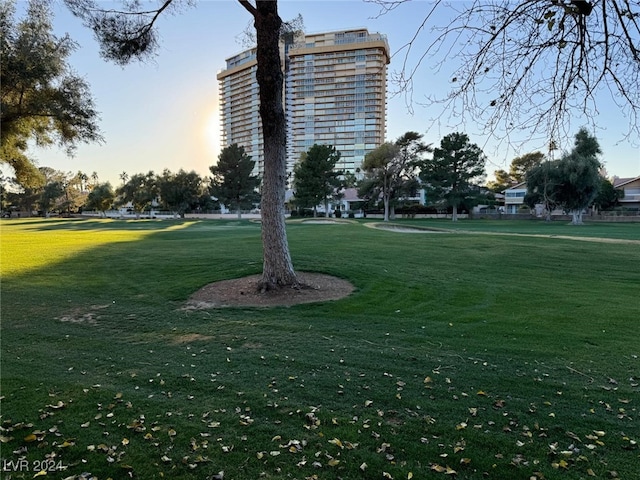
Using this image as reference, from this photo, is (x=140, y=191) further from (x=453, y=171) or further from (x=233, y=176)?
(x=453, y=171)

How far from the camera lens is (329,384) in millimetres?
4754

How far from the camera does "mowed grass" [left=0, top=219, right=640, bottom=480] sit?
3279 millimetres

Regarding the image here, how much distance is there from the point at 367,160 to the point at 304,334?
5425 cm

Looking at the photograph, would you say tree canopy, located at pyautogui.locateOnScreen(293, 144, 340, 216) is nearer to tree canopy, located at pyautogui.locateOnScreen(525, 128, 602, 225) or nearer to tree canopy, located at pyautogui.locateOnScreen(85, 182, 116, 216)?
tree canopy, located at pyautogui.locateOnScreen(525, 128, 602, 225)

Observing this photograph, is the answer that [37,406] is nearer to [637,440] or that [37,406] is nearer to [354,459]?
[354,459]

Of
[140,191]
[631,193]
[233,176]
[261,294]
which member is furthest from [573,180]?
[140,191]

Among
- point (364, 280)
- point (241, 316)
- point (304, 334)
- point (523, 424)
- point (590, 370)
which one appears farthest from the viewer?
point (364, 280)

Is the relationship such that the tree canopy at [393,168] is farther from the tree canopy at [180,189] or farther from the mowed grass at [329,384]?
the mowed grass at [329,384]

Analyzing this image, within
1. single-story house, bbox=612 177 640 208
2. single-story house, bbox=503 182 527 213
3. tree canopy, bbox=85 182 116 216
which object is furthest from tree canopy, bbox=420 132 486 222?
tree canopy, bbox=85 182 116 216

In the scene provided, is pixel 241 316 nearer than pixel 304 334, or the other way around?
pixel 304 334

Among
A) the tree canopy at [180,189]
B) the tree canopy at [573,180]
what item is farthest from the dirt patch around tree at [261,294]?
the tree canopy at [180,189]

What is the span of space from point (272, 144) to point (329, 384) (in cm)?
618

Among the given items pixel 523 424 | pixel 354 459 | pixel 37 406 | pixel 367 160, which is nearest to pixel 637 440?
pixel 523 424

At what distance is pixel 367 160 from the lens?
58.8 m
